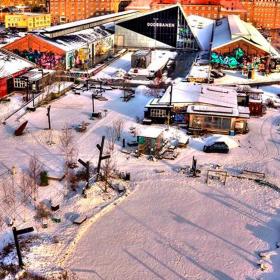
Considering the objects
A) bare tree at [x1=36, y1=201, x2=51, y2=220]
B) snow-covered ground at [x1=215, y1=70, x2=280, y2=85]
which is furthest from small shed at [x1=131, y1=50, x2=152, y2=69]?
bare tree at [x1=36, y1=201, x2=51, y2=220]

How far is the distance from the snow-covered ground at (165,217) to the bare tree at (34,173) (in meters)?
0.29

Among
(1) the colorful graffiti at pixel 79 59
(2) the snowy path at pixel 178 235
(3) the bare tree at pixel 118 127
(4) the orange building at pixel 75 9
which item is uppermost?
(4) the orange building at pixel 75 9

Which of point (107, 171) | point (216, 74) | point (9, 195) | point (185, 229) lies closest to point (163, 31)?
point (216, 74)

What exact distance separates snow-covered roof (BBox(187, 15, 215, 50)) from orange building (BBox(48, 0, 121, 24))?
18383 millimetres

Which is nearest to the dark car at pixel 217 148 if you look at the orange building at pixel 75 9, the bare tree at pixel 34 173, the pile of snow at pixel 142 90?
the bare tree at pixel 34 173

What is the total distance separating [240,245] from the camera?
15.4 metres

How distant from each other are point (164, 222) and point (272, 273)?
14.0ft

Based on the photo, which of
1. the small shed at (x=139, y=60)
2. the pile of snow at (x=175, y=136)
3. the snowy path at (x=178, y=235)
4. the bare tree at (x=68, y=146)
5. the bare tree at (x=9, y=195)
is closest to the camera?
the snowy path at (x=178, y=235)

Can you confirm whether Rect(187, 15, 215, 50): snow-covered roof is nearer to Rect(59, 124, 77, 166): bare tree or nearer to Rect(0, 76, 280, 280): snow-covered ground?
Rect(0, 76, 280, 280): snow-covered ground

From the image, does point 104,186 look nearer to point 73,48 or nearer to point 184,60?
point 73,48

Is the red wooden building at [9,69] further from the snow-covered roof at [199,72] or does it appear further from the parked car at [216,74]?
the parked car at [216,74]

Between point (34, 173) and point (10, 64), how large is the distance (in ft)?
55.7

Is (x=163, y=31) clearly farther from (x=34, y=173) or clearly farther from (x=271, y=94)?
(x=34, y=173)

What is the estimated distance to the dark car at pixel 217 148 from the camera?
22703 mm
